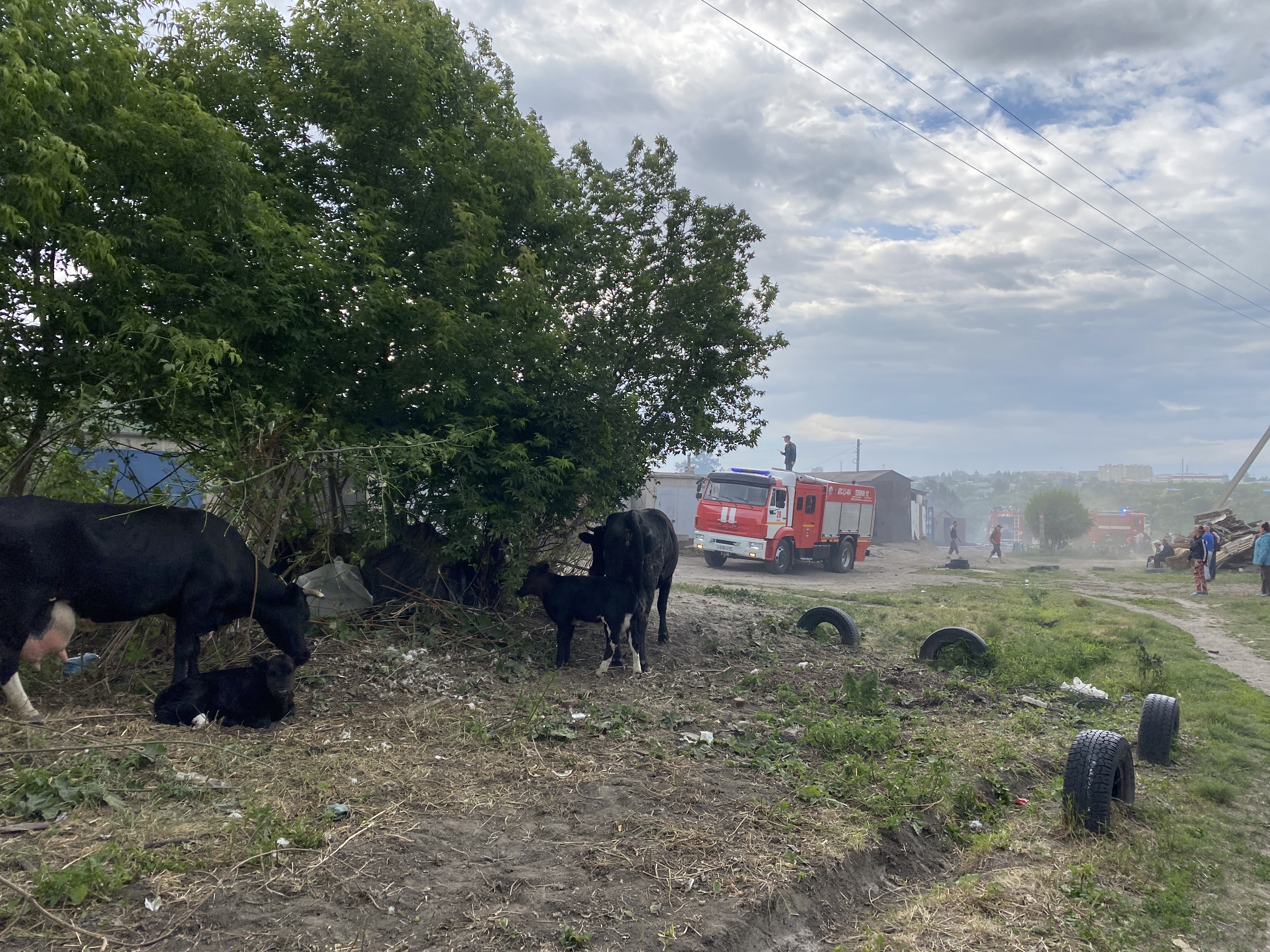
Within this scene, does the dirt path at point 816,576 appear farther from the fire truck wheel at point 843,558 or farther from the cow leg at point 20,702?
the cow leg at point 20,702

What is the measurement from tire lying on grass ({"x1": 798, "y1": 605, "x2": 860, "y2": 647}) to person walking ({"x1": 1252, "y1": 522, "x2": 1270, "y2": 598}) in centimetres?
1372

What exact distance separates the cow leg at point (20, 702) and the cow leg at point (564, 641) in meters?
4.21

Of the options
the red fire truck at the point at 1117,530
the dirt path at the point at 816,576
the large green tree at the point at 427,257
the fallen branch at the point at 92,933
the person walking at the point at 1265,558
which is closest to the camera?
the fallen branch at the point at 92,933

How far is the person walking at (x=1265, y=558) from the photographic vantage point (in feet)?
60.3

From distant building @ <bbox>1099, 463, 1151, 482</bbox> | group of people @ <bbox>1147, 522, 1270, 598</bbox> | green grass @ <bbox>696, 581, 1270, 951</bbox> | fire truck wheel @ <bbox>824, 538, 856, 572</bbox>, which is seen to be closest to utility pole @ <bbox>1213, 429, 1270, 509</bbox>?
group of people @ <bbox>1147, 522, 1270, 598</bbox>

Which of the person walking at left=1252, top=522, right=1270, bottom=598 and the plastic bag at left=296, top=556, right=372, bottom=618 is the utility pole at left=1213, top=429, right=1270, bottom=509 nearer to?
the person walking at left=1252, top=522, right=1270, bottom=598

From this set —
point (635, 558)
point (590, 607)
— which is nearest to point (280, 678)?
point (590, 607)

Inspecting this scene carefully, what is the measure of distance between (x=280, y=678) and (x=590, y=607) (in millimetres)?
3225

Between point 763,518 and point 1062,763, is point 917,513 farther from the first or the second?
point 1062,763

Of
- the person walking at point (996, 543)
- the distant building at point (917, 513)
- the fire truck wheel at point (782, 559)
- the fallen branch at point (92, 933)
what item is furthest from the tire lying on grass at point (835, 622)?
the distant building at point (917, 513)

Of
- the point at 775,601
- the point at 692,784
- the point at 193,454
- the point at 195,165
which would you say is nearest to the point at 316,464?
the point at 193,454

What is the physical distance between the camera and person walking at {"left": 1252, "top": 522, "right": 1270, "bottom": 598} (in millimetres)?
18391

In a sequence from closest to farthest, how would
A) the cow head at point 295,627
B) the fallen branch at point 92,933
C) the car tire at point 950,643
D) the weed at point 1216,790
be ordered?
the fallen branch at point 92,933 < the weed at point 1216,790 < the cow head at point 295,627 < the car tire at point 950,643

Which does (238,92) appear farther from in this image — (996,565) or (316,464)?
(996,565)
